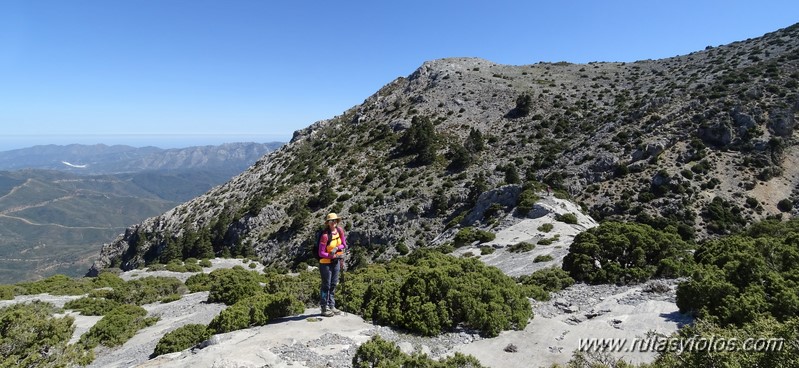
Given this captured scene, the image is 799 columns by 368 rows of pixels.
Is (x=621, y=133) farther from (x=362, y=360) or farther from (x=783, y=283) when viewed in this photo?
(x=362, y=360)

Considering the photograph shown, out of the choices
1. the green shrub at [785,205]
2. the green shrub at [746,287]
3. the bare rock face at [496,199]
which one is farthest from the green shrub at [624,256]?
the green shrub at [785,205]

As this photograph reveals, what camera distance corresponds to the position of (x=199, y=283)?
27906 millimetres

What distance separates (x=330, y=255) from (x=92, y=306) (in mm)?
17782

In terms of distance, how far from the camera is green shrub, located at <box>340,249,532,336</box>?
12.0 meters

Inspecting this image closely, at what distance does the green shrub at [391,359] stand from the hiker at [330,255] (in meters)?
2.94

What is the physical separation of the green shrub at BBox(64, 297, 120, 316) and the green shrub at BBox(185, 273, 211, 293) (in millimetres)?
4383

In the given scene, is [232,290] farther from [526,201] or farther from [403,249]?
[526,201]

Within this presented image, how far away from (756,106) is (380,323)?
210 ft

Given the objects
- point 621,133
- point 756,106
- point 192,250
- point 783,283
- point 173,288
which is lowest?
point 192,250

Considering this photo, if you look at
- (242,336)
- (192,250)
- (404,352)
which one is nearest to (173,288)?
(242,336)

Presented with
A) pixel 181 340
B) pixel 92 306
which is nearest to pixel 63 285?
pixel 92 306

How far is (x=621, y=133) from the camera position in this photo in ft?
186

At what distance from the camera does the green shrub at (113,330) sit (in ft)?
47.4

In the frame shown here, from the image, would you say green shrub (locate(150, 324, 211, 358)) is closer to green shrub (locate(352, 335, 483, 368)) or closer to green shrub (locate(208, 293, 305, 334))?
green shrub (locate(208, 293, 305, 334))
